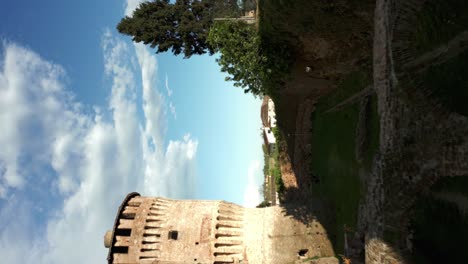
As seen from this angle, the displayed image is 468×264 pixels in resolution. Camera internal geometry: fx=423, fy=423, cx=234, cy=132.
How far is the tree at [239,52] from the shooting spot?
70.5 ft

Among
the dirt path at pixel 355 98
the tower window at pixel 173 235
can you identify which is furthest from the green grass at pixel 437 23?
the tower window at pixel 173 235

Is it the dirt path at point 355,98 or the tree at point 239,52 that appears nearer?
the dirt path at point 355,98

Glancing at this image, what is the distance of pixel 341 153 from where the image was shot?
21.4 m

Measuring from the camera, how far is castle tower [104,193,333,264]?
1844cm

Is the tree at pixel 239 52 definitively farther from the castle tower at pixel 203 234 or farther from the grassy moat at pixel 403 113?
the castle tower at pixel 203 234

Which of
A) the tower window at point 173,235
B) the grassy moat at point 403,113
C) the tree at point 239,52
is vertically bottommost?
the tower window at point 173,235

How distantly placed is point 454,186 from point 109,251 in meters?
13.9

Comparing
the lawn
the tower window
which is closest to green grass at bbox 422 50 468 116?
the lawn

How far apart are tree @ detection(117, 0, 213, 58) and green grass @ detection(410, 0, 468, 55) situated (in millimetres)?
18130

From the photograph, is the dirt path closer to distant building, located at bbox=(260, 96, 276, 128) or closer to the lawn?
the lawn

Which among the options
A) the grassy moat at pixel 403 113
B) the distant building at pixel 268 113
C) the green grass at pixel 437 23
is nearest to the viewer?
the grassy moat at pixel 403 113

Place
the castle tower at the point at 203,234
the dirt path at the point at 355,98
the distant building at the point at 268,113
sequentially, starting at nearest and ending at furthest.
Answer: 1. the castle tower at the point at 203,234
2. the dirt path at the point at 355,98
3. the distant building at the point at 268,113

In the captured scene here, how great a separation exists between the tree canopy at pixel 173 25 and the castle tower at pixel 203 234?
13.1 meters

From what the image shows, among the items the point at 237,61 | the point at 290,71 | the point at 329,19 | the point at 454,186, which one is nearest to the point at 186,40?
the point at 237,61
